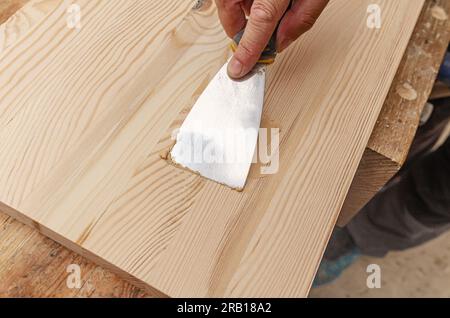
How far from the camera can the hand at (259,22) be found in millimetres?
659

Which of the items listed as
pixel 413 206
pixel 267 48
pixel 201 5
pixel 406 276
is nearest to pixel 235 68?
pixel 267 48

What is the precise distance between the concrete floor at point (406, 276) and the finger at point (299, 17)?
106cm

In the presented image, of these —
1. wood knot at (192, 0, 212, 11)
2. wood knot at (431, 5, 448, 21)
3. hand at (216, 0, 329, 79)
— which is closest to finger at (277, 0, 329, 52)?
hand at (216, 0, 329, 79)

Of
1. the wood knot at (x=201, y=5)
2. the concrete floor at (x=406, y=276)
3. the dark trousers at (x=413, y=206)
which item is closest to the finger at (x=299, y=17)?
the wood knot at (x=201, y=5)

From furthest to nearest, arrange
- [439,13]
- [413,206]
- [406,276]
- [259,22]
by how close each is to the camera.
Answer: [406,276]
[413,206]
[439,13]
[259,22]

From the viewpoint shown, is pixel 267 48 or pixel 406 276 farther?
pixel 406 276

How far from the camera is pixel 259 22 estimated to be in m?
0.66

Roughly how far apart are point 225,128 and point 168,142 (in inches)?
3.6

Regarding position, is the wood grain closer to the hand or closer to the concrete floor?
the hand

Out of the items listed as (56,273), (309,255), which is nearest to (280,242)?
(309,255)

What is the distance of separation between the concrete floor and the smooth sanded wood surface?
96cm

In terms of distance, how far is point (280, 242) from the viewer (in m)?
0.62

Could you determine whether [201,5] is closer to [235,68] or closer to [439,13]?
[235,68]

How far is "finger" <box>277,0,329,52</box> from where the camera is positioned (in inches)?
27.1
